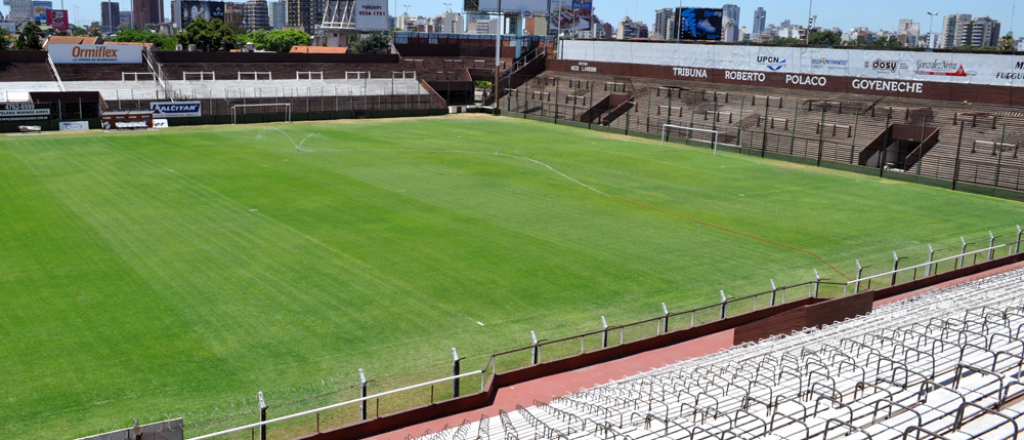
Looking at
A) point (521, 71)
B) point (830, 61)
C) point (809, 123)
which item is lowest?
point (809, 123)

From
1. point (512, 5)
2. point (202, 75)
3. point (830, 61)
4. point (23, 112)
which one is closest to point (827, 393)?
point (830, 61)

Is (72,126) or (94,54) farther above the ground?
(94,54)

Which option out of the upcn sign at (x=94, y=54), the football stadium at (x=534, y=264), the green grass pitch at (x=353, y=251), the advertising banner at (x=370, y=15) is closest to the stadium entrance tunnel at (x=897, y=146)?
the football stadium at (x=534, y=264)

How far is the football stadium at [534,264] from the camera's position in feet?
57.2

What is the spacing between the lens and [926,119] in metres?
58.4

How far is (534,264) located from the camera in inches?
1214

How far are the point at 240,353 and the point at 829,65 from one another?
62553 mm

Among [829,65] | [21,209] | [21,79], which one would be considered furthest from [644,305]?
[21,79]

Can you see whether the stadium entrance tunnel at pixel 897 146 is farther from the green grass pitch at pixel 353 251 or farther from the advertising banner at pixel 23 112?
the advertising banner at pixel 23 112

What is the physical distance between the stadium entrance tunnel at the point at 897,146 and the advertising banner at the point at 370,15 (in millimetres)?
80042

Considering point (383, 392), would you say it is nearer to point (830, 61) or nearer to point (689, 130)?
point (689, 130)

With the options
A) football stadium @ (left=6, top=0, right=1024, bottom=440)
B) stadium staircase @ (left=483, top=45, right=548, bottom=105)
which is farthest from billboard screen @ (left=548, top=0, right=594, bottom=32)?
football stadium @ (left=6, top=0, right=1024, bottom=440)

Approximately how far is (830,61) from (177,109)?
183ft

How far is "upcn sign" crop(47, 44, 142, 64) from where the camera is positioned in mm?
81500
